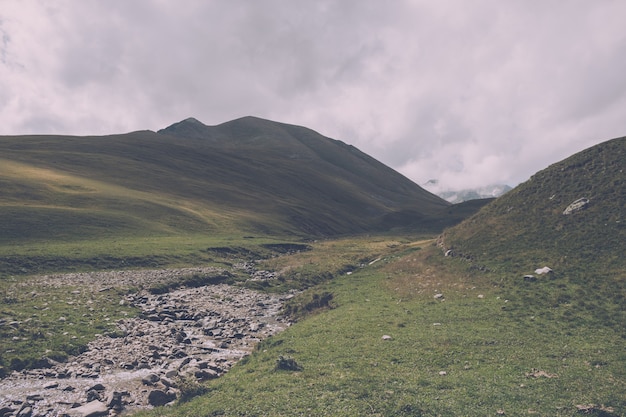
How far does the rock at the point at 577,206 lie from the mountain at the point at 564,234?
73 millimetres

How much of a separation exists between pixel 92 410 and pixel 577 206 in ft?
158

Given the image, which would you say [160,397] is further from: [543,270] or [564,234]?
[564,234]

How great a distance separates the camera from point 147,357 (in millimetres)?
24859

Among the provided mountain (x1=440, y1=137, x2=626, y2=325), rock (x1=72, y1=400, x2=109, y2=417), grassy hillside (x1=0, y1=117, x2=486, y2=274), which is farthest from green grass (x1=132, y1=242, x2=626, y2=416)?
grassy hillside (x1=0, y1=117, x2=486, y2=274)

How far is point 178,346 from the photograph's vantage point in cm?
2716

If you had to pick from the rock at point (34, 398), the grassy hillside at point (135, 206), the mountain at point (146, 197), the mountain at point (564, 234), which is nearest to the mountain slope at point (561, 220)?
Answer: the mountain at point (564, 234)

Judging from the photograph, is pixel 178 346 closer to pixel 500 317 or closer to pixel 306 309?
pixel 306 309

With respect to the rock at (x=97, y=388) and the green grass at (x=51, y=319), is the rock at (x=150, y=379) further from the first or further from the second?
the green grass at (x=51, y=319)

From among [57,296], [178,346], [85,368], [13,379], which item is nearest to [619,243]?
[178,346]

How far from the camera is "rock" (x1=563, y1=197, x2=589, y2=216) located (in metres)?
40.7

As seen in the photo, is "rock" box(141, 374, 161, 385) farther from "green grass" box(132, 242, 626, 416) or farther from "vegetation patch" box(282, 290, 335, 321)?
"vegetation patch" box(282, 290, 335, 321)

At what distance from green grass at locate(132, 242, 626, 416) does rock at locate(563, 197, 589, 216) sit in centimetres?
1623

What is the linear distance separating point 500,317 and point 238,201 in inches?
4642

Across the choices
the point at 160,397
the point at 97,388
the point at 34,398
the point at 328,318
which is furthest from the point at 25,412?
the point at 328,318
